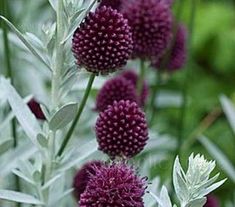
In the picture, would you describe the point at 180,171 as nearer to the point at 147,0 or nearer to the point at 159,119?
the point at 147,0

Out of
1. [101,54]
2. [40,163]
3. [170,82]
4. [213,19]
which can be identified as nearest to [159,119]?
[170,82]

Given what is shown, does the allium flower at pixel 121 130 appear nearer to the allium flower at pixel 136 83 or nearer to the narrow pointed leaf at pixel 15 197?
the narrow pointed leaf at pixel 15 197

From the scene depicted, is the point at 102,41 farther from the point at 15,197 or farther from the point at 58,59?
the point at 15,197

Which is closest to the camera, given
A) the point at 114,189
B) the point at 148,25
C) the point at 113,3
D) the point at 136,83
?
the point at 114,189

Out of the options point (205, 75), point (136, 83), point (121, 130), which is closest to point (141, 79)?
point (136, 83)

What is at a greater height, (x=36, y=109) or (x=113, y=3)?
(x=113, y=3)

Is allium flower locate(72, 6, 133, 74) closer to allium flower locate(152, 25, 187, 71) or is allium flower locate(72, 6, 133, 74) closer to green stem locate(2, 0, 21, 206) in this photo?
green stem locate(2, 0, 21, 206)

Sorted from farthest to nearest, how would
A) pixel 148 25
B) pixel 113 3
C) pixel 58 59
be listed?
pixel 148 25 < pixel 113 3 < pixel 58 59
